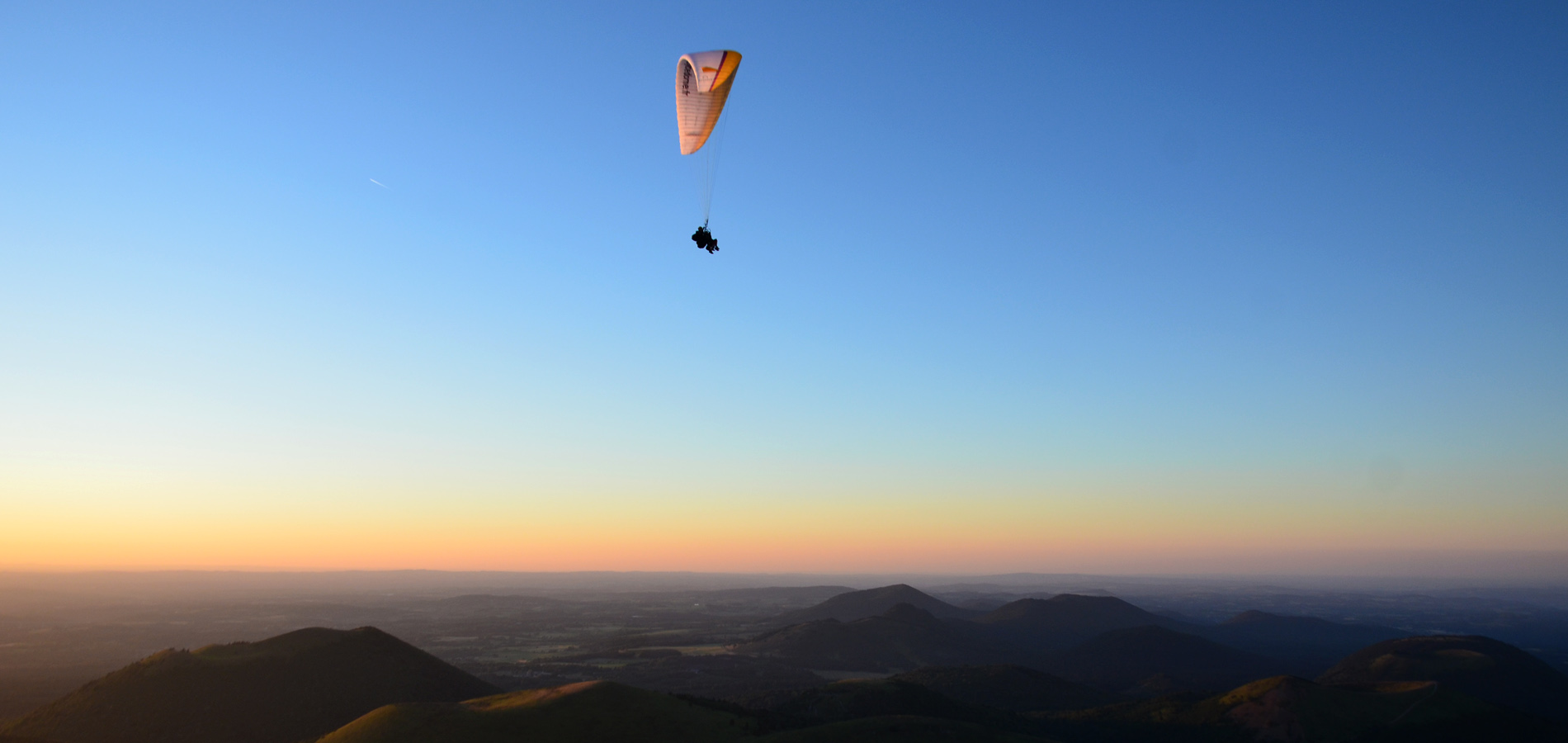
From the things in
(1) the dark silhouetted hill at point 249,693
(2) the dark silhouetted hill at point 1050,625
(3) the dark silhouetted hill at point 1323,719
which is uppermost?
(1) the dark silhouetted hill at point 249,693

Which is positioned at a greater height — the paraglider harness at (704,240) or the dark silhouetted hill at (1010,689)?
the paraglider harness at (704,240)

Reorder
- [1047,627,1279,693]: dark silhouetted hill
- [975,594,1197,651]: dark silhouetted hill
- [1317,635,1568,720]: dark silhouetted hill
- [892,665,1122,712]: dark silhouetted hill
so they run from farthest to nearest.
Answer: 1. [975,594,1197,651]: dark silhouetted hill
2. [1047,627,1279,693]: dark silhouetted hill
3. [1317,635,1568,720]: dark silhouetted hill
4. [892,665,1122,712]: dark silhouetted hill

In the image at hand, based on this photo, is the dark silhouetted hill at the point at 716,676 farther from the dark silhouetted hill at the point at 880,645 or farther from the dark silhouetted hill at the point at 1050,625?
the dark silhouetted hill at the point at 1050,625

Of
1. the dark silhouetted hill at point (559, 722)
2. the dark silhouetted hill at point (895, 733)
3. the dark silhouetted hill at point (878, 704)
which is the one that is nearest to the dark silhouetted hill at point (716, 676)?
the dark silhouetted hill at point (878, 704)

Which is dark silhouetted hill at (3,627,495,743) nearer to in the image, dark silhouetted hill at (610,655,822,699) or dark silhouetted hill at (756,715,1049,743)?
dark silhouetted hill at (610,655,822,699)

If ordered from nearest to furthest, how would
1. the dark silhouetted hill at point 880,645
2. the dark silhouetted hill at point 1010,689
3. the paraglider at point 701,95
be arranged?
the paraglider at point 701,95 → the dark silhouetted hill at point 1010,689 → the dark silhouetted hill at point 880,645

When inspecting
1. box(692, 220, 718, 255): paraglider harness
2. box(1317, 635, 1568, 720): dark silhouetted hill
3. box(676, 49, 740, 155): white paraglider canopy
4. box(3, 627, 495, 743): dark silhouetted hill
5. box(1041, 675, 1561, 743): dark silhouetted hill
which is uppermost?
box(676, 49, 740, 155): white paraglider canopy

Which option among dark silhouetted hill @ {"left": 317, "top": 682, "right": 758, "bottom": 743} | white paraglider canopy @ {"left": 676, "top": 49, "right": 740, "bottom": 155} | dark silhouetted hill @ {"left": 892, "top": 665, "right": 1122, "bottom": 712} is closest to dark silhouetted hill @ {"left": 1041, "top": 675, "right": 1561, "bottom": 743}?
dark silhouetted hill @ {"left": 892, "top": 665, "right": 1122, "bottom": 712}

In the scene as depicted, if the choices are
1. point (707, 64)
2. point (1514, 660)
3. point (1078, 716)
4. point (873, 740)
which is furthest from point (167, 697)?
point (1514, 660)
